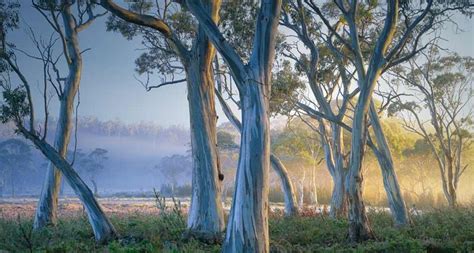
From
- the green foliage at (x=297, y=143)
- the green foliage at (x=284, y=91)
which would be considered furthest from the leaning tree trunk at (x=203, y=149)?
the green foliage at (x=297, y=143)

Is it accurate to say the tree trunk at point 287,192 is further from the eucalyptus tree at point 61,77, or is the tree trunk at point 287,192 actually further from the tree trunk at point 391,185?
the eucalyptus tree at point 61,77

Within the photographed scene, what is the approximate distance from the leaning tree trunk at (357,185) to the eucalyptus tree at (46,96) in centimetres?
496

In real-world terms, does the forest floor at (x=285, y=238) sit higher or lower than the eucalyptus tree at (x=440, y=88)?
lower

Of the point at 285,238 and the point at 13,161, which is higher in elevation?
the point at 13,161

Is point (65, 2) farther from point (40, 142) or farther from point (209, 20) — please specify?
point (209, 20)

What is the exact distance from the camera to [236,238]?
7.00 meters

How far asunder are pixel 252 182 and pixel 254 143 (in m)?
0.58

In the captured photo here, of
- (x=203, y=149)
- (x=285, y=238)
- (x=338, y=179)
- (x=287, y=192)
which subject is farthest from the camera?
(x=287, y=192)

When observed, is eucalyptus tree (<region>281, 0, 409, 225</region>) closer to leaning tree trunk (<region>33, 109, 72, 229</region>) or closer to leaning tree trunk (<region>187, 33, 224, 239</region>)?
leaning tree trunk (<region>187, 33, 224, 239</region>)

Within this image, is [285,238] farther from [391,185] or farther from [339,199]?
[339,199]

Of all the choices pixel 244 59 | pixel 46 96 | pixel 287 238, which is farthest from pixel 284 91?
pixel 46 96

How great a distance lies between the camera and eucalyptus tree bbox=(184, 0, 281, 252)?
698cm

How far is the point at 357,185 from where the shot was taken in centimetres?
1032

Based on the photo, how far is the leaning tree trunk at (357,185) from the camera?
1001cm
